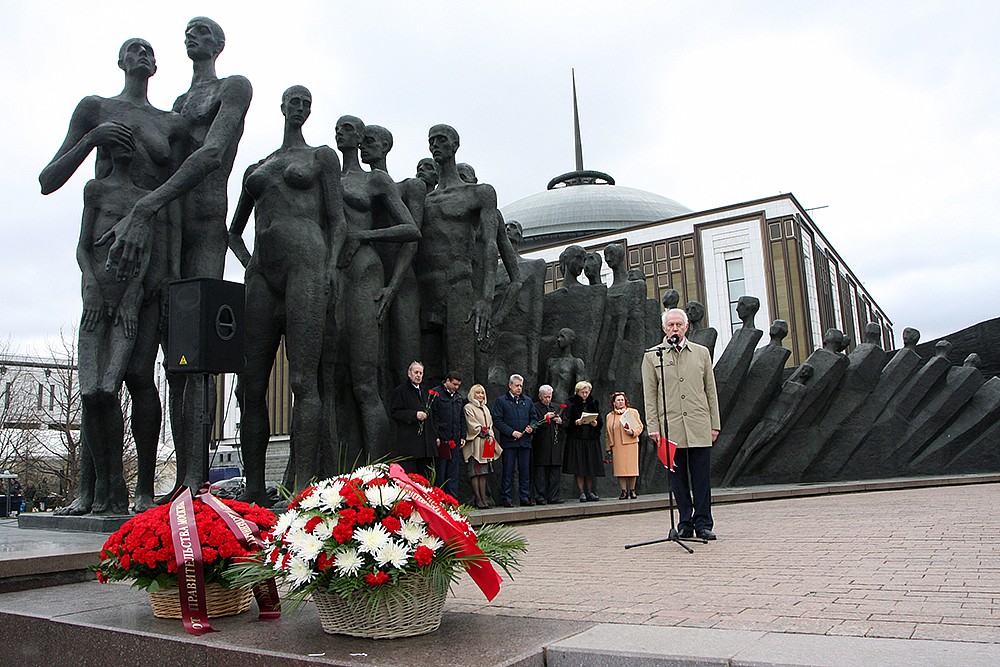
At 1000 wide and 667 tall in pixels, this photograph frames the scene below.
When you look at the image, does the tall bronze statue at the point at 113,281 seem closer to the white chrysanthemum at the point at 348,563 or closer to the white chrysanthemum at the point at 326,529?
the white chrysanthemum at the point at 326,529

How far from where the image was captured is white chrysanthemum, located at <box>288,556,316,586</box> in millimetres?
3010

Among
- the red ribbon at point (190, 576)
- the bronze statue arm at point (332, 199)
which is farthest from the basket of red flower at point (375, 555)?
the bronze statue arm at point (332, 199)

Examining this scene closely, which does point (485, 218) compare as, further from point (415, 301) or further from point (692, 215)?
point (692, 215)

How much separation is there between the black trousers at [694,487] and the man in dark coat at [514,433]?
3815mm

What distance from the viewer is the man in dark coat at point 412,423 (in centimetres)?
893

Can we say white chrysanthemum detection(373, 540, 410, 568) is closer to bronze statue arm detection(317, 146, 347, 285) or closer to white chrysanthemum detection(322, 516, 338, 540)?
white chrysanthemum detection(322, 516, 338, 540)

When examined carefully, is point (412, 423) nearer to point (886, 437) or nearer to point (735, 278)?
point (886, 437)

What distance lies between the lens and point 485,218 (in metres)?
10.7

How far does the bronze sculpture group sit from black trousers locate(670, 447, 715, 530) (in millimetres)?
3146

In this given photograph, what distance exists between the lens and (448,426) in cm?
947

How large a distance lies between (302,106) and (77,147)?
225 centimetres

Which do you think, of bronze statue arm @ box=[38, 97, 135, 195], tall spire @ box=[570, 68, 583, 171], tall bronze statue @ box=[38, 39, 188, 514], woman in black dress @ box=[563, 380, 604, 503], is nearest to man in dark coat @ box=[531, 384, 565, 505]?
woman in black dress @ box=[563, 380, 604, 503]

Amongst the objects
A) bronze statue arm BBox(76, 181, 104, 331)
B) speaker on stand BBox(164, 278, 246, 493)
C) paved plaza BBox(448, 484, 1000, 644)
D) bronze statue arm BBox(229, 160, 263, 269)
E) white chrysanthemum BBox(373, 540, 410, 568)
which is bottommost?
paved plaza BBox(448, 484, 1000, 644)

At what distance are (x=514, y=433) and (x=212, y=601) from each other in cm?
694
